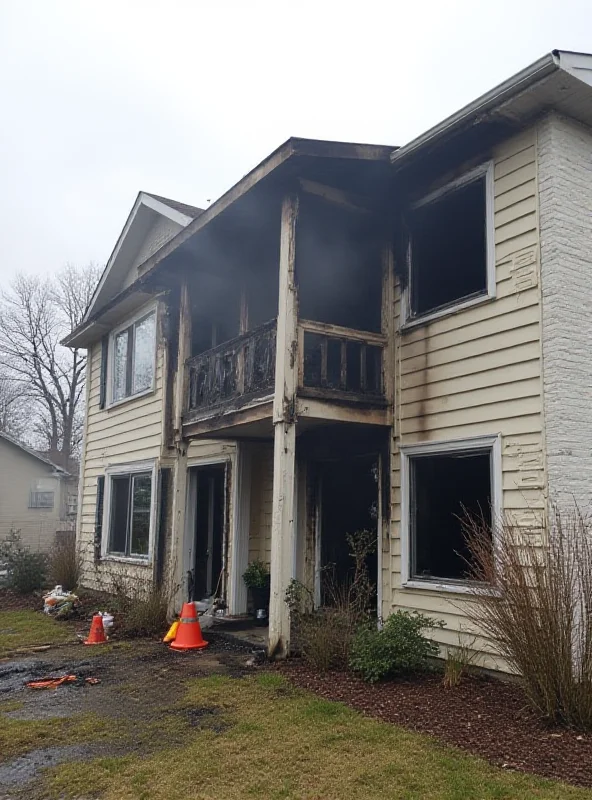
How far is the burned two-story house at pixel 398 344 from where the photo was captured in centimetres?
664

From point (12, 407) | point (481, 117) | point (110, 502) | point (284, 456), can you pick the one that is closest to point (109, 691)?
point (284, 456)

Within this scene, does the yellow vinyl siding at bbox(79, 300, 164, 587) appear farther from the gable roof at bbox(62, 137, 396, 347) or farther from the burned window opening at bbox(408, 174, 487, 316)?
the burned window opening at bbox(408, 174, 487, 316)

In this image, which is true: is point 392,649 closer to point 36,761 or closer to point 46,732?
point 46,732

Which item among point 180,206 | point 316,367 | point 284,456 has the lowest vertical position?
point 284,456

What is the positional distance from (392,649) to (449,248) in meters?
4.37

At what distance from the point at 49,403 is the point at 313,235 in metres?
34.9

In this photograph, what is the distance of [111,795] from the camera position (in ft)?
14.2

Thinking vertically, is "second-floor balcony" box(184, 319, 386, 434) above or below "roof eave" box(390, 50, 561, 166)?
below

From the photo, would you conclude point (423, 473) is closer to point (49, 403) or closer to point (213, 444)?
point (213, 444)

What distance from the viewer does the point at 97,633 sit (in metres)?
9.43

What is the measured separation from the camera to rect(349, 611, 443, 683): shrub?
6.58 meters

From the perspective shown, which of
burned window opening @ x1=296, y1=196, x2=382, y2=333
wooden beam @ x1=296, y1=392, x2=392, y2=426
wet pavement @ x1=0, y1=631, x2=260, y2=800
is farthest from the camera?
burned window opening @ x1=296, y1=196, x2=382, y2=333

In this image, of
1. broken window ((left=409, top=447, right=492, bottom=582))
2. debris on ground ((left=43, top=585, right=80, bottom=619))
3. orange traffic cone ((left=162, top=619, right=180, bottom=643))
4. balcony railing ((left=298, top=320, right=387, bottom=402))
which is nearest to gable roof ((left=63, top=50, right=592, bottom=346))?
balcony railing ((left=298, top=320, right=387, bottom=402))

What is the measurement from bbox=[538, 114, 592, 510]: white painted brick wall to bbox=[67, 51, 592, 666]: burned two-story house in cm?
2
